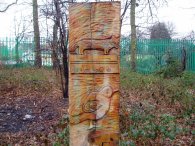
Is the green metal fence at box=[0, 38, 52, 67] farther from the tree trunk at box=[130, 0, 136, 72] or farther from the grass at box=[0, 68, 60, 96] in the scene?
the grass at box=[0, 68, 60, 96]

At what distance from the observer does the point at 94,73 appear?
218 cm

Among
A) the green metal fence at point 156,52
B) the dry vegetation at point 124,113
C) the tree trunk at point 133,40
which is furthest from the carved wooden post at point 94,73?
the green metal fence at point 156,52

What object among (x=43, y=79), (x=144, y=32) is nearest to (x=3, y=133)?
(x=43, y=79)

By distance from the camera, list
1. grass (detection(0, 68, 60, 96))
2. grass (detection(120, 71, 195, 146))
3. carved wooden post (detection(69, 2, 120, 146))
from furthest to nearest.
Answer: grass (detection(0, 68, 60, 96))
grass (detection(120, 71, 195, 146))
carved wooden post (detection(69, 2, 120, 146))

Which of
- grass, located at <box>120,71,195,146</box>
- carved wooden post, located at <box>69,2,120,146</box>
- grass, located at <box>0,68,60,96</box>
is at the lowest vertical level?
grass, located at <box>120,71,195,146</box>

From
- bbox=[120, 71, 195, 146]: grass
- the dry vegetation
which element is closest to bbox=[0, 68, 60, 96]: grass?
the dry vegetation

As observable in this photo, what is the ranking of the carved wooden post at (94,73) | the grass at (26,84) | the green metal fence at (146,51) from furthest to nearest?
the green metal fence at (146,51) < the grass at (26,84) < the carved wooden post at (94,73)

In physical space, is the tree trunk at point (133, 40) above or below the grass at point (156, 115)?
above

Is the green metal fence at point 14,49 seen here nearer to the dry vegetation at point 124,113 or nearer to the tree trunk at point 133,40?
the tree trunk at point 133,40

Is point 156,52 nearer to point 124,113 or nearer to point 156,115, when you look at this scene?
point 156,115

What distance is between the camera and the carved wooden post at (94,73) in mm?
2176

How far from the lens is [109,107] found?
2.22 meters

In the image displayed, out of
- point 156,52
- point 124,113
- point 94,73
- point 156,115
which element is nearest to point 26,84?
point 124,113

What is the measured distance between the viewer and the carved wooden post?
2176 millimetres
